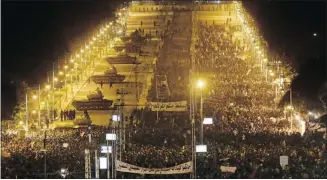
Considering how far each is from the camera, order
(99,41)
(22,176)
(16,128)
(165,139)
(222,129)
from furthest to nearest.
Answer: (99,41)
(16,128)
(222,129)
(165,139)
(22,176)

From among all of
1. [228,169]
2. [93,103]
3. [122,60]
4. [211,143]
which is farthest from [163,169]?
[122,60]

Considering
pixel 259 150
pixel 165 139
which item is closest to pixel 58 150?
pixel 165 139

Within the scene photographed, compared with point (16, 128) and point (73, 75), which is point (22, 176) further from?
point (73, 75)

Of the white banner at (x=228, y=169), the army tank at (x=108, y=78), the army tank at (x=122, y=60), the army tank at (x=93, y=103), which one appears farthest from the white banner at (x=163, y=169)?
the army tank at (x=122, y=60)

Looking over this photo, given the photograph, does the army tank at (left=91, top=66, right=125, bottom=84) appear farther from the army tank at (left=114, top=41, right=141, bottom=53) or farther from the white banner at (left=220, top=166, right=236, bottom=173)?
the white banner at (left=220, top=166, right=236, bottom=173)

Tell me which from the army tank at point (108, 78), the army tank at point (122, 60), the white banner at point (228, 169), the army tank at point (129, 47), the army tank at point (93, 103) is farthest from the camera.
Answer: the army tank at point (129, 47)

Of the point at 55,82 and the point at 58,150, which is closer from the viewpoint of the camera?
the point at 58,150

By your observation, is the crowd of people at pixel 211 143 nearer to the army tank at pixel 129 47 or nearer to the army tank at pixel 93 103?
the army tank at pixel 93 103
